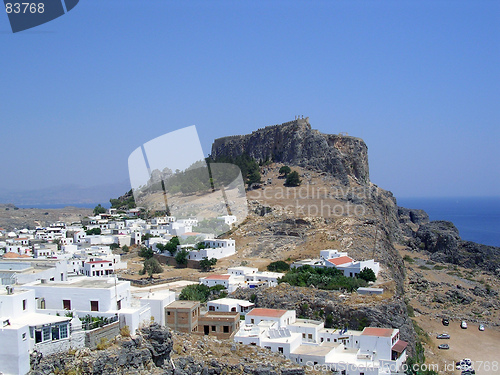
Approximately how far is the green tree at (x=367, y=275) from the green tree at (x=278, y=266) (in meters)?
4.86

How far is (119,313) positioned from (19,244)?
25959 millimetres

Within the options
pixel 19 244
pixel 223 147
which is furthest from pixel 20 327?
pixel 223 147

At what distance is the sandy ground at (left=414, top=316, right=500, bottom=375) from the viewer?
68.8 ft

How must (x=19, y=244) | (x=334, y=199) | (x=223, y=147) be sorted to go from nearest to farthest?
1. (x=19, y=244)
2. (x=334, y=199)
3. (x=223, y=147)

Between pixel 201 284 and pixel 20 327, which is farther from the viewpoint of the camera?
pixel 201 284

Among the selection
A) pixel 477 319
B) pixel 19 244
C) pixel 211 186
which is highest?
pixel 211 186

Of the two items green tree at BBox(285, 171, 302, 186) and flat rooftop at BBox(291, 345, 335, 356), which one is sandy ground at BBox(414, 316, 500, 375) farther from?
green tree at BBox(285, 171, 302, 186)

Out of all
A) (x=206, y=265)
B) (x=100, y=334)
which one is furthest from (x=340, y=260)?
(x=100, y=334)

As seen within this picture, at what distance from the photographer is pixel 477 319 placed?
1107 inches

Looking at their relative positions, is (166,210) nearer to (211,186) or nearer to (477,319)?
(211,186)

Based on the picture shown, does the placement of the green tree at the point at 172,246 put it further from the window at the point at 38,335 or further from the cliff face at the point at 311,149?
the window at the point at 38,335

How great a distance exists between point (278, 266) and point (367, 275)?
18.5ft

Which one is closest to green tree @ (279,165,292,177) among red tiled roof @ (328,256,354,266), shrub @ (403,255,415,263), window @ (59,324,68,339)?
shrub @ (403,255,415,263)

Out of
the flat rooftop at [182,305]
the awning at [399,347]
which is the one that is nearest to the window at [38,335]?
the flat rooftop at [182,305]
